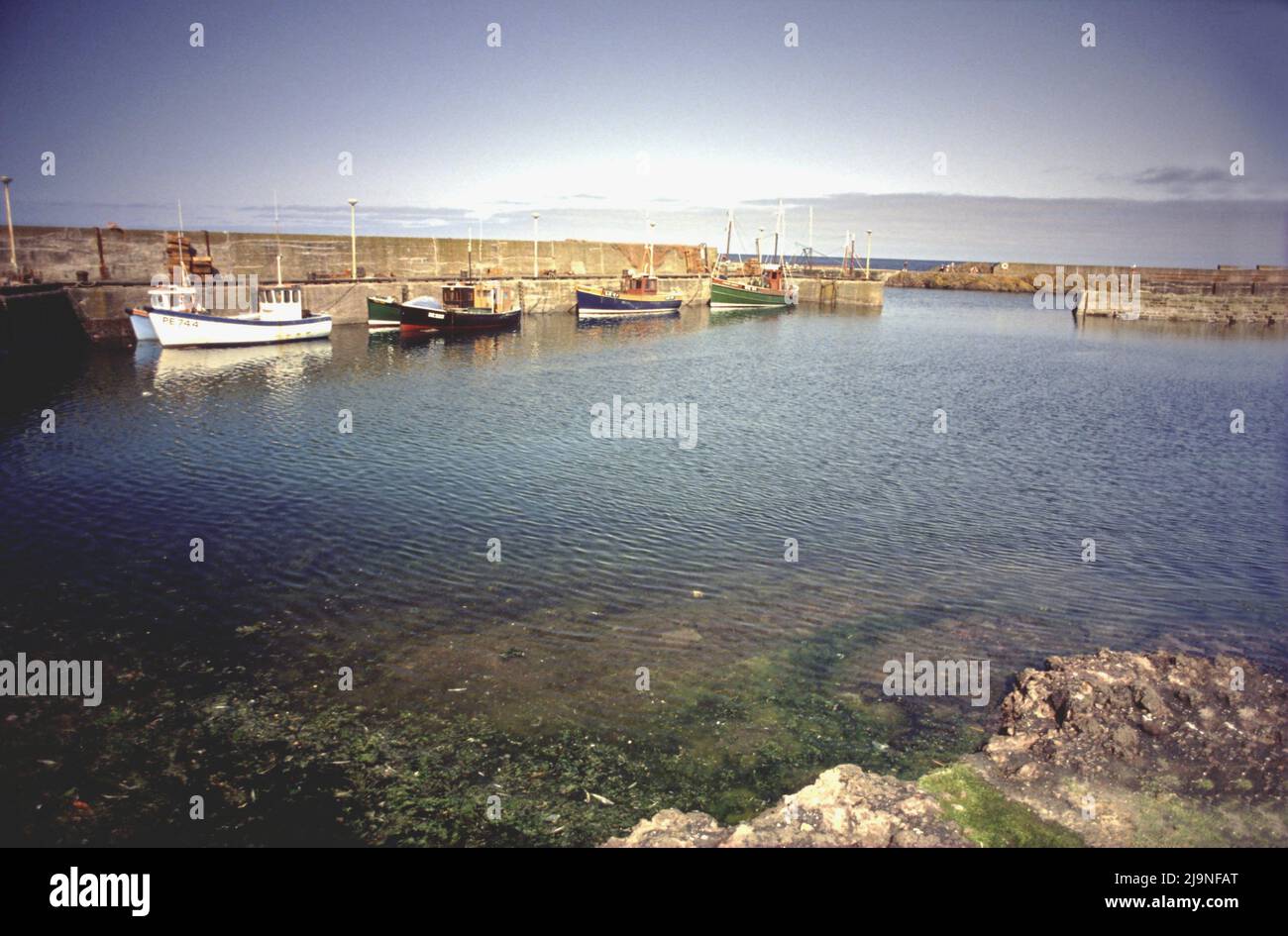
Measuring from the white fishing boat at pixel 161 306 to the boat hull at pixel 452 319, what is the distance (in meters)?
9.77

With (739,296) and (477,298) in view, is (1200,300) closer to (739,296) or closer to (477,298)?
(739,296)

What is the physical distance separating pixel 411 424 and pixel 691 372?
14986 mm

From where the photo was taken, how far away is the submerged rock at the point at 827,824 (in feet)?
19.0

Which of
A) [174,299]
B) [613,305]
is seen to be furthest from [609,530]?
[613,305]

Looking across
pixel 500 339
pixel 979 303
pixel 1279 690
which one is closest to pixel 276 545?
pixel 1279 690

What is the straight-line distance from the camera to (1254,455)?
790 inches

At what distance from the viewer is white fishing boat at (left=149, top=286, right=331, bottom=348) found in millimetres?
32469

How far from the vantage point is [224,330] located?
110 ft
